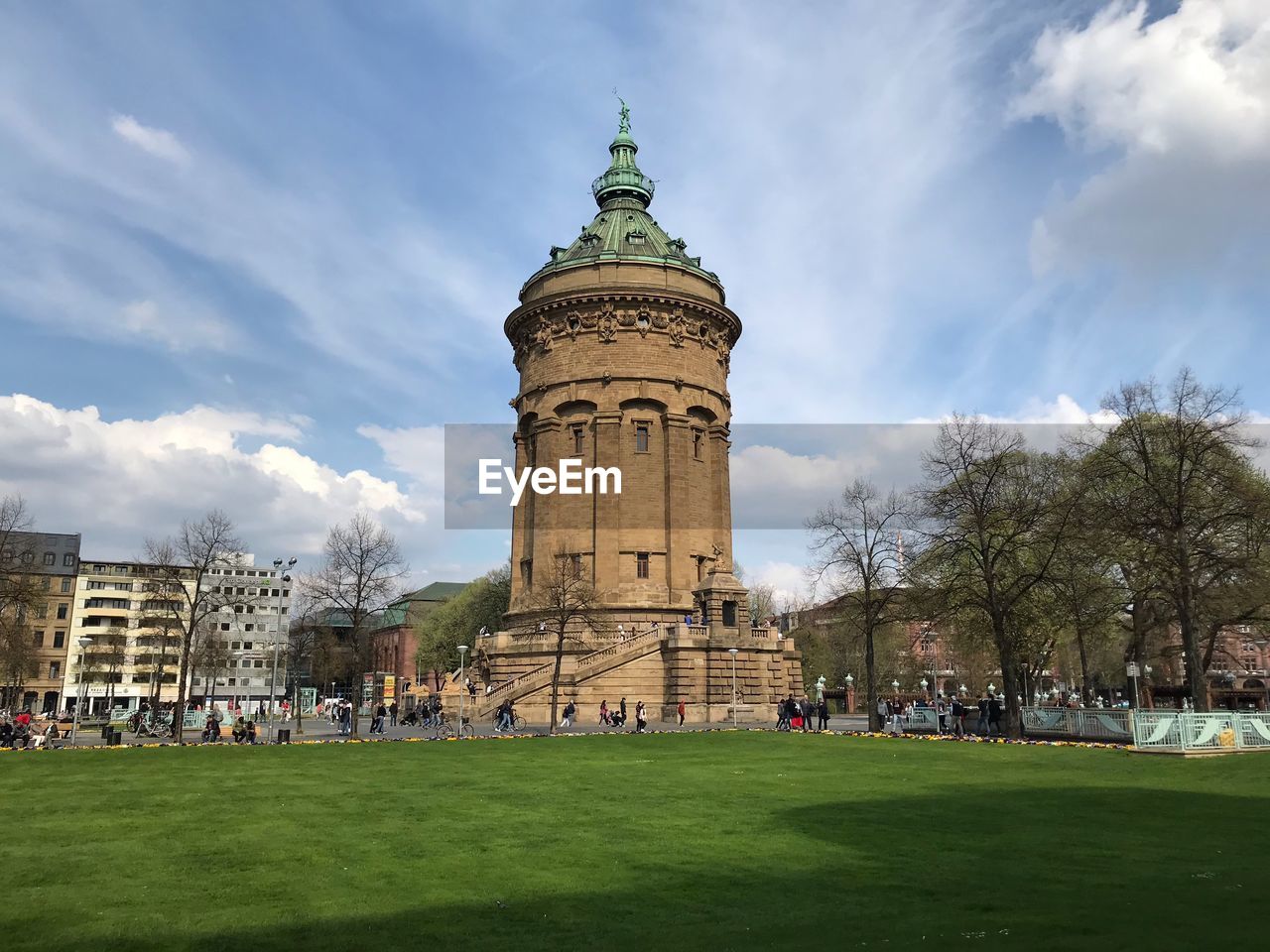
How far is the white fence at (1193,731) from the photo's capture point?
87.7ft

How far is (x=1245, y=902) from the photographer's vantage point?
9023mm

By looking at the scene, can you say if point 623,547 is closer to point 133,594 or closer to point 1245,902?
point 1245,902

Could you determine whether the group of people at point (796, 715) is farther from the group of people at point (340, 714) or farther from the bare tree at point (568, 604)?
the group of people at point (340, 714)

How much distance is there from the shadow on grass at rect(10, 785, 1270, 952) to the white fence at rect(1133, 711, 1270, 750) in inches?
555

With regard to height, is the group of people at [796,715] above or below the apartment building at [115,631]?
below

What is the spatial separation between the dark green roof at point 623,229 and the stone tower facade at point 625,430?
19 cm

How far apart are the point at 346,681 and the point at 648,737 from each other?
104m

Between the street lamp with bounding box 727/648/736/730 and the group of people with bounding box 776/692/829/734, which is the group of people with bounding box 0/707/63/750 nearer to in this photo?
the street lamp with bounding box 727/648/736/730

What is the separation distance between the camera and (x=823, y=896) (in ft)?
32.1

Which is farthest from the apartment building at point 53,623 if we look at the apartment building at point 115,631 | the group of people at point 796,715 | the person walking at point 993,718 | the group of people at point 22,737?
the person walking at point 993,718

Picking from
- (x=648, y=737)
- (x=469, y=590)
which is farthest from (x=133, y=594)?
(x=648, y=737)

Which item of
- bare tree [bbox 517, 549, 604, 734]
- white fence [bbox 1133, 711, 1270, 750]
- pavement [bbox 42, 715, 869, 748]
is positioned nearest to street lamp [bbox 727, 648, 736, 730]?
pavement [bbox 42, 715, 869, 748]

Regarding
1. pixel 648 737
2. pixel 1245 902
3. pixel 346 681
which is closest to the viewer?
pixel 1245 902

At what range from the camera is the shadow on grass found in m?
8.23
